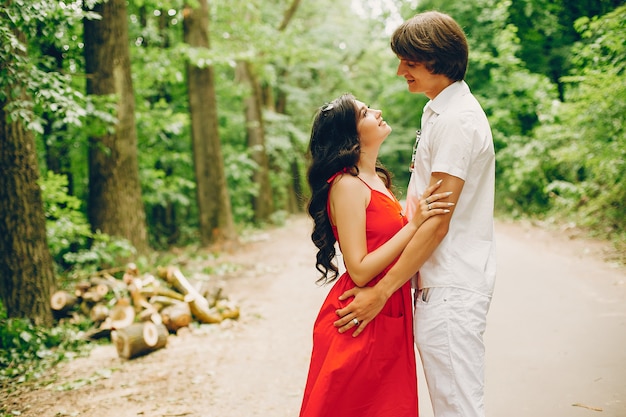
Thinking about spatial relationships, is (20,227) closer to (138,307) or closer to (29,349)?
(29,349)

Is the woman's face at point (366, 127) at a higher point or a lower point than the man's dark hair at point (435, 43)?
lower

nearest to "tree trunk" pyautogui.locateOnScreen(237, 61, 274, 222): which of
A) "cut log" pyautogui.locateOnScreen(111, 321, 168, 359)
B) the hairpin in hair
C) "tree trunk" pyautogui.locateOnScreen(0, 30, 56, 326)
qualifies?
"tree trunk" pyautogui.locateOnScreen(0, 30, 56, 326)

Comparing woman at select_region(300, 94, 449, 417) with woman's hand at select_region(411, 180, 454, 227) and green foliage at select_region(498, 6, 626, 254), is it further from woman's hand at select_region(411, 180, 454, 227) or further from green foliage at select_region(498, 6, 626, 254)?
green foliage at select_region(498, 6, 626, 254)

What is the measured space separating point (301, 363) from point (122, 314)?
96.5 inches

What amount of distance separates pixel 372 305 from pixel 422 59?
1.10 m

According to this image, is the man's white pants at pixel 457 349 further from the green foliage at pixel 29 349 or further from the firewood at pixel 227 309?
the firewood at pixel 227 309

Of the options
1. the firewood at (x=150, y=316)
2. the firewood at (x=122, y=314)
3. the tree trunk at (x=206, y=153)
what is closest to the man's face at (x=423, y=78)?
the firewood at (x=150, y=316)

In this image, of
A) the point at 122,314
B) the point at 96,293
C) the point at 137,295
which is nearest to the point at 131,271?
the point at 96,293

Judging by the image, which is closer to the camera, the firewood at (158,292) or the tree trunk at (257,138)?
the firewood at (158,292)

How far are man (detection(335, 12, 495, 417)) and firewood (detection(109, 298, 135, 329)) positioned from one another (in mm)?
4585

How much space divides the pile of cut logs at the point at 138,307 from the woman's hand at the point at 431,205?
4210mm

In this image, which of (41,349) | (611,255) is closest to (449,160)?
(41,349)

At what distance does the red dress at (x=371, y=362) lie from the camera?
7.30 feet

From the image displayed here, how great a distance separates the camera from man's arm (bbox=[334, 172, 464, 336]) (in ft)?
6.81
